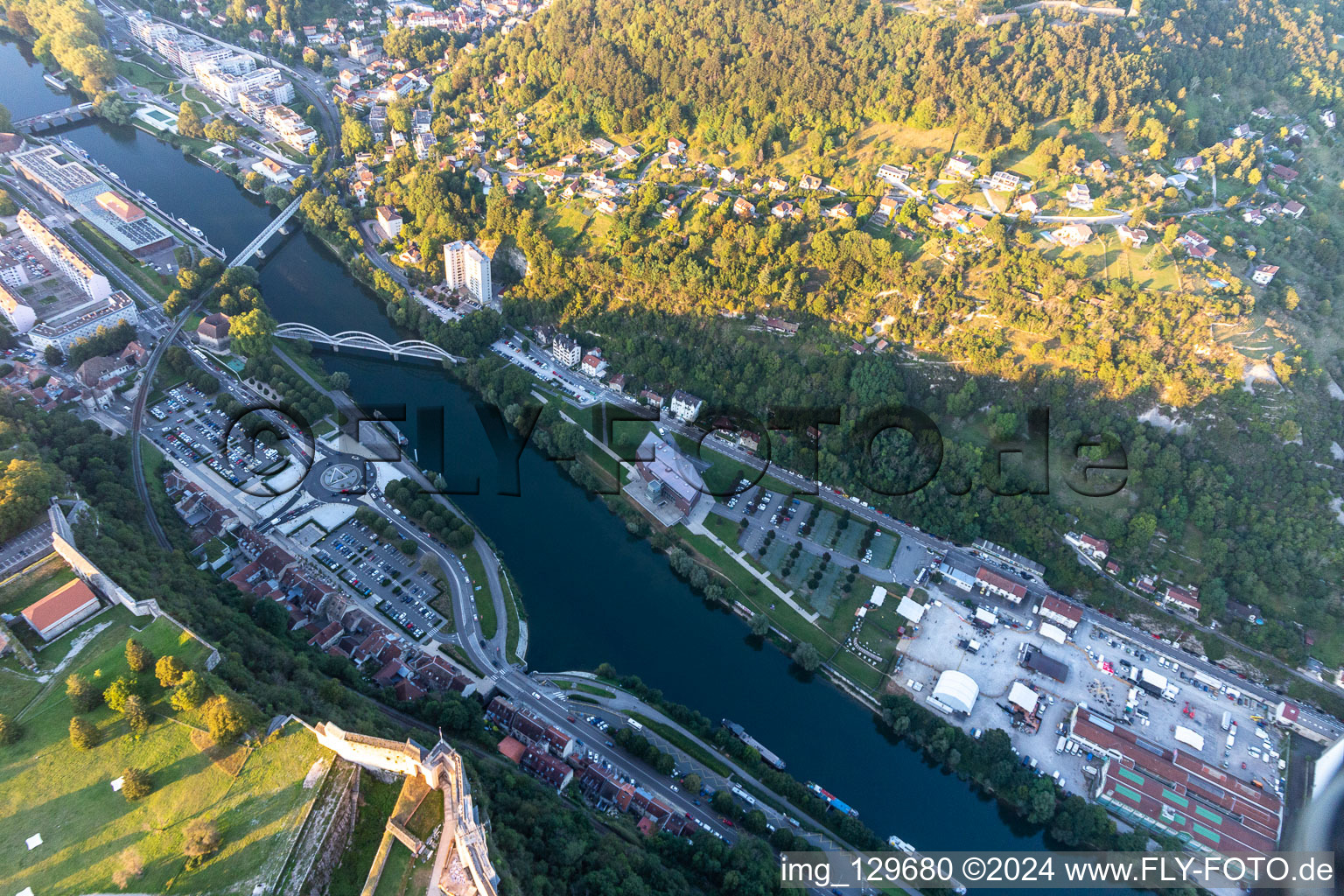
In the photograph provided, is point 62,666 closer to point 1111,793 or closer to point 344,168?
point 1111,793

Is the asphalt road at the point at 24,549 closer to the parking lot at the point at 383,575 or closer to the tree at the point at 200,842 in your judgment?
the parking lot at the point at 383,575

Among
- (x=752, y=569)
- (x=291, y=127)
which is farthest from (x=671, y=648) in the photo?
(x=291, y=127)

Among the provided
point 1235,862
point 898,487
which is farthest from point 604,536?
point 1235,862

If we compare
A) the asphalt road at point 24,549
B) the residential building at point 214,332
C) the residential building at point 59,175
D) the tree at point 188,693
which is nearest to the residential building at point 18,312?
the residential building at point 214,332

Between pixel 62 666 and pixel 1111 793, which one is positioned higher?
pixel 62 666

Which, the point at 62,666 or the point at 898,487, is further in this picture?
the point at 898,487

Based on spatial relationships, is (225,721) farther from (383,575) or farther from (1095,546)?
(1095,546)

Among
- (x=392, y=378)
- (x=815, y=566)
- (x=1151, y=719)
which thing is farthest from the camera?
(x=392, y=378)
